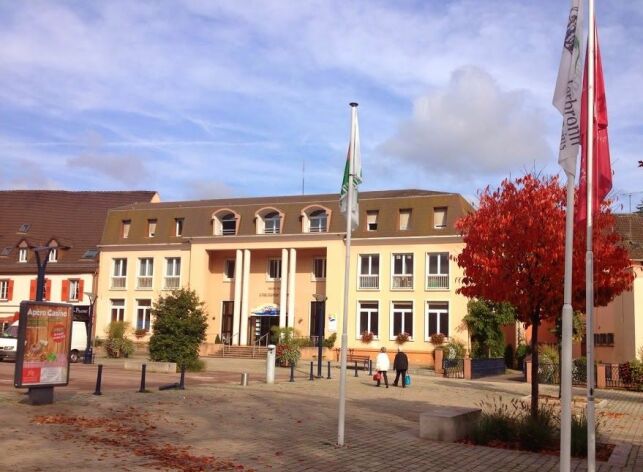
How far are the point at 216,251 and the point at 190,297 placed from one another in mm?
21529

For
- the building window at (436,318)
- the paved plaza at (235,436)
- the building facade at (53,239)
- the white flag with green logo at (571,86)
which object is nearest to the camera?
the white flag with green logo at (571,86)

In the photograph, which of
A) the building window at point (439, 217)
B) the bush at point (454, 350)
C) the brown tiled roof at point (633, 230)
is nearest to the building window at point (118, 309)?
the building window at point (439, 217)

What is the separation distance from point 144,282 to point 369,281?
17.4 metres

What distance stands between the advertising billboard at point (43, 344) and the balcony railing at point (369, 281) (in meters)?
32.0

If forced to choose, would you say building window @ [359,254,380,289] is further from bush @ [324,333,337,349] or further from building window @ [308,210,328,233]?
bush @ [324,333,337,349]

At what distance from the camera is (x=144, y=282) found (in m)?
51.9

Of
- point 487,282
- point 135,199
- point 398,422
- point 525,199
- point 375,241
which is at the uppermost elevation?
point 135,199

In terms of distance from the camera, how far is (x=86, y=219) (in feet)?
202

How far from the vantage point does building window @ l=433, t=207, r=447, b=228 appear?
43938mm

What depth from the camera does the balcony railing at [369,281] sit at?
1790 inches

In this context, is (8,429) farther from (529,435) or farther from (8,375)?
(8,375)

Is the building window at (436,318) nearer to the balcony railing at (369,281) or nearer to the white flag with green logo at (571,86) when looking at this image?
the balcony railing at (369,281)

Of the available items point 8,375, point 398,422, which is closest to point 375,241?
point 8,375

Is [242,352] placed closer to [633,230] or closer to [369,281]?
[369,281]
